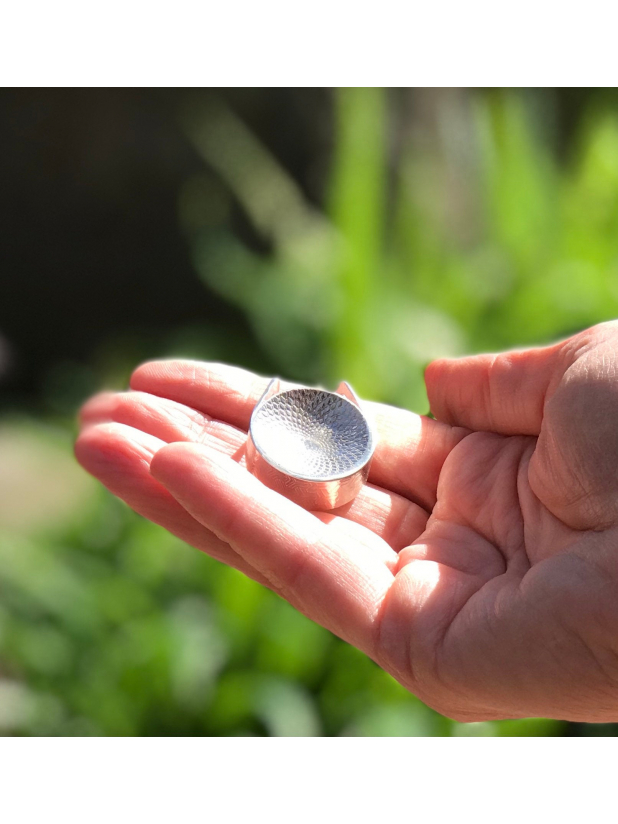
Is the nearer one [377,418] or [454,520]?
[454,520]

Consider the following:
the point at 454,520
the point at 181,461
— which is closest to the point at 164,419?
the point at 181,461

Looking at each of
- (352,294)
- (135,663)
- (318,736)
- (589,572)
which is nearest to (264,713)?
(318,736)

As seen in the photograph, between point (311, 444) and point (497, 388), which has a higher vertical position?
point (497, 388)

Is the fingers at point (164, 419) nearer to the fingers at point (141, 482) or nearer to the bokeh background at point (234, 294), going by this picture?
the fingers at point (141, 482)

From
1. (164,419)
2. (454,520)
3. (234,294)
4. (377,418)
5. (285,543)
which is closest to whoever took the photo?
(285,543)

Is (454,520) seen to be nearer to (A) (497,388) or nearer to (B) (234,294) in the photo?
(A) (497,388)

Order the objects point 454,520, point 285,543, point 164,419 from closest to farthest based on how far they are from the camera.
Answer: point 285,543
point 454,520
point 164,419

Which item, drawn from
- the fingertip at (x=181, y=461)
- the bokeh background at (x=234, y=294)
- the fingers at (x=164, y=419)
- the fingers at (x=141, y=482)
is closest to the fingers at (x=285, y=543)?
the fingertip at (x=181, y=461)
